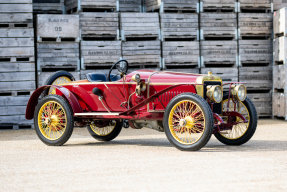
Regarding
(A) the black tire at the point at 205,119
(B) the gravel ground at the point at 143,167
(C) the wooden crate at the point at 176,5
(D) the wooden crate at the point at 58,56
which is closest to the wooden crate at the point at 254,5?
(C) the wooden crate at the point at 176,5

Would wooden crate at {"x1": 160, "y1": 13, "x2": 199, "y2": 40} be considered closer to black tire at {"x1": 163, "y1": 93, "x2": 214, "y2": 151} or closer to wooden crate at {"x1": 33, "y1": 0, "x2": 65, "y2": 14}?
wooden crate at {"x1": 33, "y1": 0, "x2": 65, "y2": 14}

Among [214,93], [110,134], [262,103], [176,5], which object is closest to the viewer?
[214,93]

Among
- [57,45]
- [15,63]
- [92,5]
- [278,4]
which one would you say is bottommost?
[15,63]

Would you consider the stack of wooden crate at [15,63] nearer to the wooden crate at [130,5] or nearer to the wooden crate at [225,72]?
the wooden crate at [130,5]

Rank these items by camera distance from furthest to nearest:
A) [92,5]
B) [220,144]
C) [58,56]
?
[92,5] → [58,56] → [220,144]

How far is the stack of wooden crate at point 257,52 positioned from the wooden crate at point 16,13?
5.43 metres

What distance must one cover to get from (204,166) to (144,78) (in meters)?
2.47

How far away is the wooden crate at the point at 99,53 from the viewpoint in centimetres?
1215

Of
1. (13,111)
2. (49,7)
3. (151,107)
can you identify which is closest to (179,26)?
(49,7)

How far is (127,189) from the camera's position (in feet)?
13.7

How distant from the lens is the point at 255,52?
1312 cm

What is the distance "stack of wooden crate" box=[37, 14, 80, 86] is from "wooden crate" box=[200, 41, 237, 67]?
3.26 m

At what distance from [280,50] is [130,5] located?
165 inches

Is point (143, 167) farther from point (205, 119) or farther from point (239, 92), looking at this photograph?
point (239, 92)
